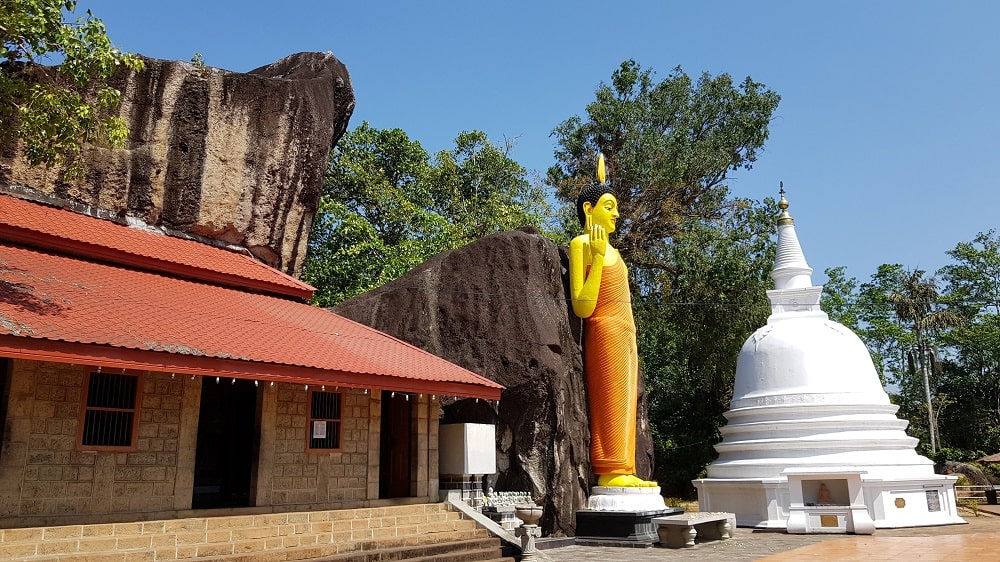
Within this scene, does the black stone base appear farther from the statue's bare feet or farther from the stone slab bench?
the statue's bare feet

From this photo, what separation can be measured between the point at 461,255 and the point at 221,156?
4.90m

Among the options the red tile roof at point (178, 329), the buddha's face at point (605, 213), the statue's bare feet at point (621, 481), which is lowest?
the statue's bare feet at point (621, 481)

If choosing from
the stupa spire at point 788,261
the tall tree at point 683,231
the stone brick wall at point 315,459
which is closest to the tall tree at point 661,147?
the tall tree at point 683,231

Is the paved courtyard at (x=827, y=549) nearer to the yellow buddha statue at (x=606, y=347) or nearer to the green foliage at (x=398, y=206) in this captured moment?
the yellow buddha statue at (x=606, y=347)

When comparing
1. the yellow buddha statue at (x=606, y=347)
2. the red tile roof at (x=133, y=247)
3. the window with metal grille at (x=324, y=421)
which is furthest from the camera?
the yellow buddha statue at (x=606, y=347)

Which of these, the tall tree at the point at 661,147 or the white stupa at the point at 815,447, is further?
the tall tree at the point at 661,147

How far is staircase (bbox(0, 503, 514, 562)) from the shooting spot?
719 cm

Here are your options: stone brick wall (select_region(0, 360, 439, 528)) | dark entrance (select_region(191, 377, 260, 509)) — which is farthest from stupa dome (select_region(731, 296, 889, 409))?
dark entrance (select_region(191, 377, 260, 509))

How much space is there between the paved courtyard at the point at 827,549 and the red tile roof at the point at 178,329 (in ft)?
11.4

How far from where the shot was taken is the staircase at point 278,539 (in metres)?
7.19

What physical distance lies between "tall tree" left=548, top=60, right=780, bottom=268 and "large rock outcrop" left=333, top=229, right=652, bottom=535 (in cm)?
1224

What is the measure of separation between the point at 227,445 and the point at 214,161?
534cm

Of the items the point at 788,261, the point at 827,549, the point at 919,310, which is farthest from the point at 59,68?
the point at 919,310

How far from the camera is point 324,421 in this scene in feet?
33.1
